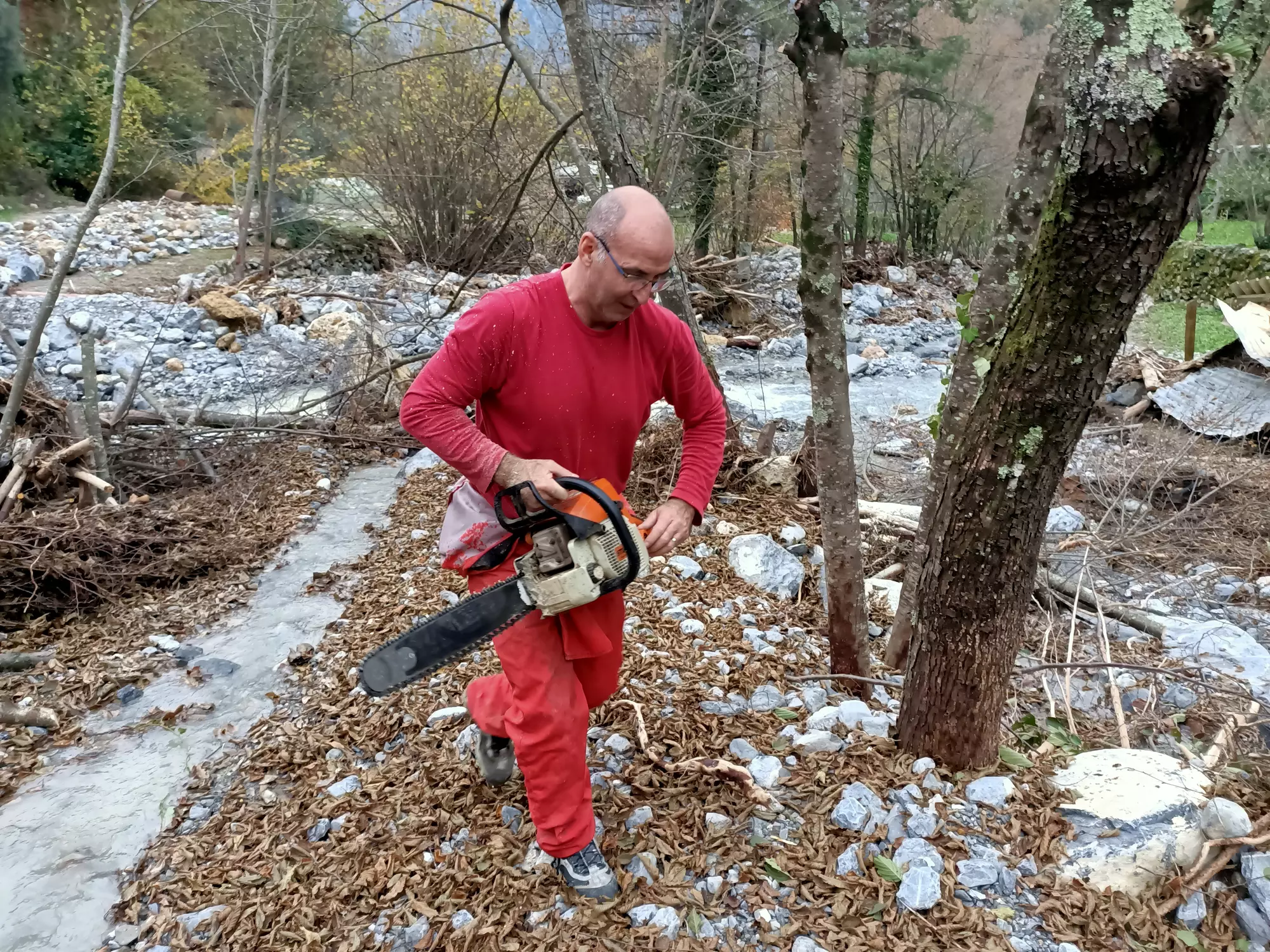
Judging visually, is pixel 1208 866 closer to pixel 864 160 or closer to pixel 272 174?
pixel 272 174

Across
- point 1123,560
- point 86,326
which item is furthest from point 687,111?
point 1123,560

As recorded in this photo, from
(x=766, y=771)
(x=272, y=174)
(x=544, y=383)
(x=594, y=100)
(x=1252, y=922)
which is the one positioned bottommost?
(x=766, y=771)

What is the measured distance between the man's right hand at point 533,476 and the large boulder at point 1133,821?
1543mm

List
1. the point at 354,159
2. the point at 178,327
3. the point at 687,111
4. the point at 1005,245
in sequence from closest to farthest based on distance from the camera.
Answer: the point at 1005,245 → the point at 178,327 → the point at 687,111 → the point at 354,159

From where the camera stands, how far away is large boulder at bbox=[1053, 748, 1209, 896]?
6.48ft

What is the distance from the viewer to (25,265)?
12.4 meters

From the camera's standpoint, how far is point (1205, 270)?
60.7ft

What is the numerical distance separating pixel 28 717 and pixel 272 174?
1177 cm

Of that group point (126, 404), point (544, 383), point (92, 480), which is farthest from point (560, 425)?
point (126, 404)

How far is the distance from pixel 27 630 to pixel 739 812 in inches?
137

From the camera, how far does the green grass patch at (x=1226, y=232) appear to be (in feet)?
69.7

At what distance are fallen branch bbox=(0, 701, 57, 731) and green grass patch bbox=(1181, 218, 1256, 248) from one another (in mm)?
23319

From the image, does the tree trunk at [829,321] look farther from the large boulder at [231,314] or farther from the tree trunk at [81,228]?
the large boulder at [231,314]

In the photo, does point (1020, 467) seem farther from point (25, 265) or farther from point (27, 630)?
point (25, 265)
